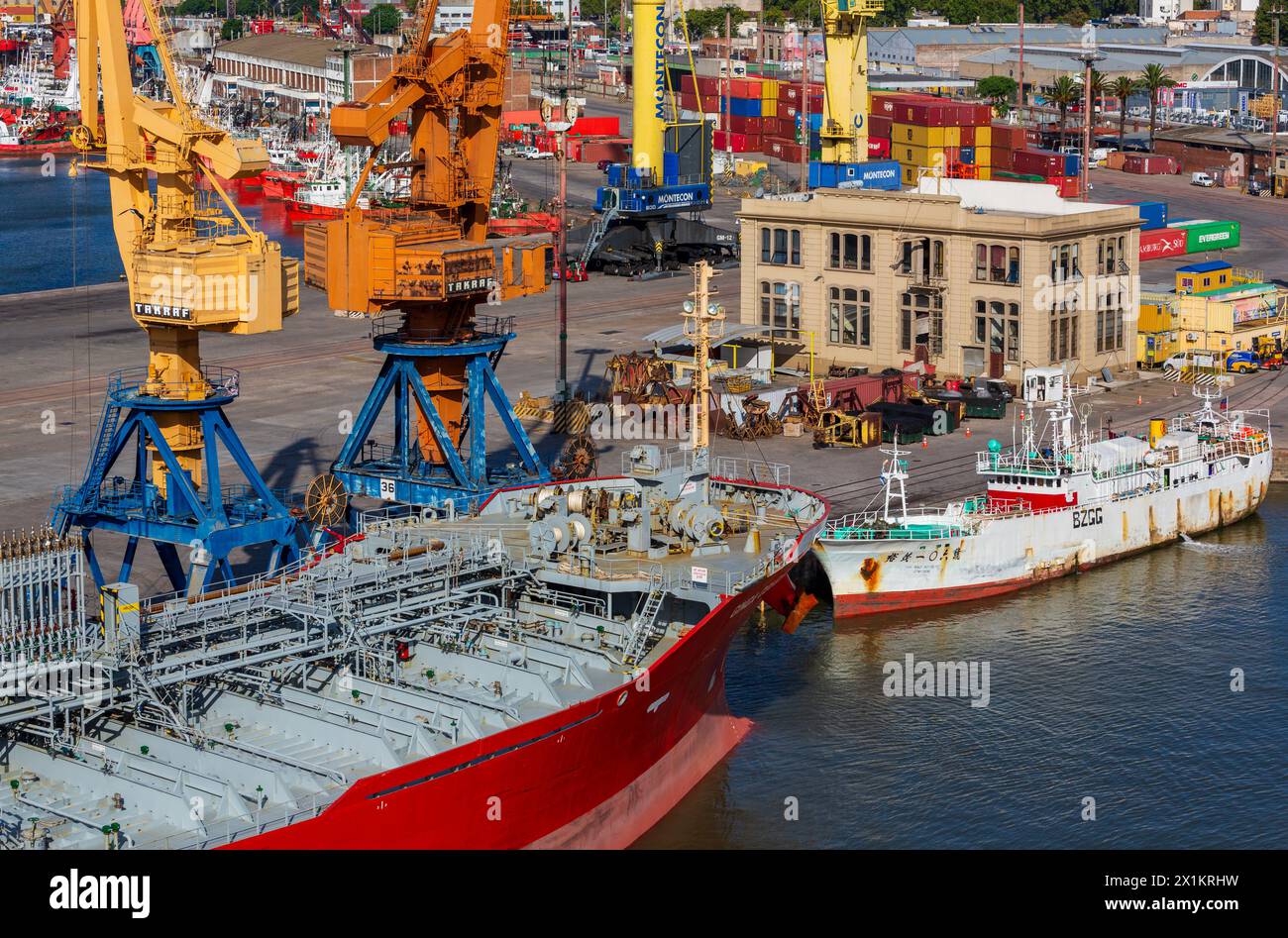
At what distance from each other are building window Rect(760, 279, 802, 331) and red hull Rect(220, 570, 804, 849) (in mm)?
43411

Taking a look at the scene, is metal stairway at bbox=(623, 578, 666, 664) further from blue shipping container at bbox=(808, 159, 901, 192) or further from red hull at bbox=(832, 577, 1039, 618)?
blue shipping container at bbox=(808, 159, 901, 192)

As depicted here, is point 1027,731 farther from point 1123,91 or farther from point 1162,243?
point 1123,91

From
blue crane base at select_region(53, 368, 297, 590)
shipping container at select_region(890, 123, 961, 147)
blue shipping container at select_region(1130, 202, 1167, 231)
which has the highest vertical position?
shipping container at select_region(890, 123, 961, 147)

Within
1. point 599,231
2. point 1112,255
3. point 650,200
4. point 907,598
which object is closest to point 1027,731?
point 907,598

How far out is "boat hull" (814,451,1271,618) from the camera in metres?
60.2

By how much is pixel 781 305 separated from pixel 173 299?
46.1 m

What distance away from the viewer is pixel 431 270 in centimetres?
5819

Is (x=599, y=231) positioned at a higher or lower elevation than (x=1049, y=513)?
higher

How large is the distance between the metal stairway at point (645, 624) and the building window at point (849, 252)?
44.4 metres

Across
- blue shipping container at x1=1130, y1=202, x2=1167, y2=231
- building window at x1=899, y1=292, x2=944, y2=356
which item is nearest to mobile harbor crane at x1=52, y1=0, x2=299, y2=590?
building window at x1=899, y1=292, x2=944, y2=356

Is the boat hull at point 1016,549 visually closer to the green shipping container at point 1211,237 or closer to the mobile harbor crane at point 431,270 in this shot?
the mobile harbor crane at point 431,270

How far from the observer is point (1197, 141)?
171125 millimetres

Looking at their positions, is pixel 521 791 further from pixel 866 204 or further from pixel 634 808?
pixel 866 204

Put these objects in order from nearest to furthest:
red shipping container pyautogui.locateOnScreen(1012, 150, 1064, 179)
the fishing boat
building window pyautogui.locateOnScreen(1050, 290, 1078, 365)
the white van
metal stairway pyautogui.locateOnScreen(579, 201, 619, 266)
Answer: the fishing boat → building window pyautogui.locateOnScreen(1050, 290, 1078, 365) → the white van → metal stairway pyautogui.locateOnScreen(579, 201, 619, 266) → red shipping container pyautogui.locateOnScreen(1012, 150, 1064, 179)
